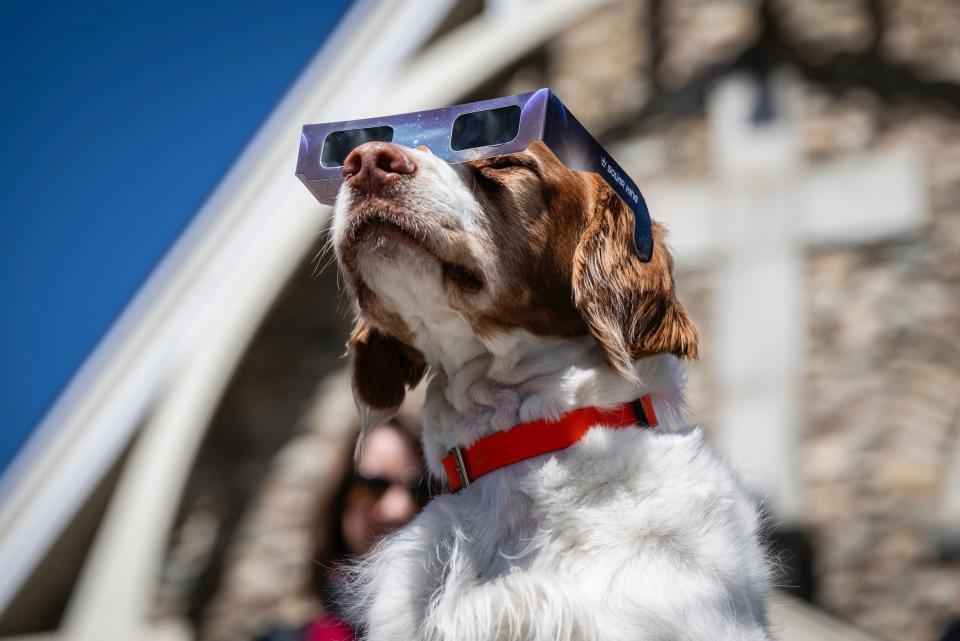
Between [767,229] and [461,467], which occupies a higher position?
[461,467]

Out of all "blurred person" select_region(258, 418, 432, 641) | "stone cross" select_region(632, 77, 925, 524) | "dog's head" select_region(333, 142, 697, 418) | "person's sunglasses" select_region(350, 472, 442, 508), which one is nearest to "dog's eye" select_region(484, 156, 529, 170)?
"dog's head" select_region(333, 142, 697, 418)

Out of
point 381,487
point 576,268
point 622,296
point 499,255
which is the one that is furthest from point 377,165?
point 381,487

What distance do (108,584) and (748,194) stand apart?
4.16 meters

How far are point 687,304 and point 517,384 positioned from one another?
2.93 m

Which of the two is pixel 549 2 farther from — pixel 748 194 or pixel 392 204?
pixel 392 204

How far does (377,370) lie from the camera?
232 centimetres

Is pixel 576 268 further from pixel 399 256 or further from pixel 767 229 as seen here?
pixel 767 229

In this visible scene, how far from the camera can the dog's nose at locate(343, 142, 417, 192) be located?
1875mm

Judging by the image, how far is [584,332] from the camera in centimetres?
214

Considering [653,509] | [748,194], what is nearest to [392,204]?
[653,509]

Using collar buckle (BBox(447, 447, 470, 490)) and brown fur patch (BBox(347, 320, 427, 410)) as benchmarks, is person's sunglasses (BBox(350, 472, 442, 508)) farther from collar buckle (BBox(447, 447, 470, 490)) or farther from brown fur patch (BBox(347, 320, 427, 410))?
collar buckle (BBox(447, 447, 470, 490))

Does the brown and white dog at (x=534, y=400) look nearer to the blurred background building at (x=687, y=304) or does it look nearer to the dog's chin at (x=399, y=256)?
the dog's chin at (x=399, y=256)

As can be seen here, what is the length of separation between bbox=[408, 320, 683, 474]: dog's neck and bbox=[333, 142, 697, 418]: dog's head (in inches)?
1.6

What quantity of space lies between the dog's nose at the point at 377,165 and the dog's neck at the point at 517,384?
39 centimetres
